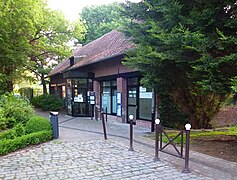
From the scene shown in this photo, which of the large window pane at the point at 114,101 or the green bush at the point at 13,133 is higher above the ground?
the large window pane at the point at 114,101

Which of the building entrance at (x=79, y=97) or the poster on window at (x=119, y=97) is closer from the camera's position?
the poster on window at (x=119, y=97)

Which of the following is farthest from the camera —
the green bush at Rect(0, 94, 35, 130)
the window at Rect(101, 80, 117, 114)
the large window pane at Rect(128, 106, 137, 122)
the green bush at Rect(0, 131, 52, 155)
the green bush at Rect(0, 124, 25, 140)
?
the window at Rect(101, 80, 117, 114)

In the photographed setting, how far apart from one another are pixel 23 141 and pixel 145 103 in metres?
6.12

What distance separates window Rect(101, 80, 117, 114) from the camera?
1460 cm

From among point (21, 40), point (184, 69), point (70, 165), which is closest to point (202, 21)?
point (184, 69)

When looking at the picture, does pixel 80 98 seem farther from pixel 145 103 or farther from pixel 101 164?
pixel 101 164

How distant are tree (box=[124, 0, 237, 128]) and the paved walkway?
1974mm

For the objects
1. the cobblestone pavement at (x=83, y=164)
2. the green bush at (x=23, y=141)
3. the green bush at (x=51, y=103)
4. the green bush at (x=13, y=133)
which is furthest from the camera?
the green bush at (x=51, y=103)

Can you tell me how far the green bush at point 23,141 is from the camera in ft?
22.4

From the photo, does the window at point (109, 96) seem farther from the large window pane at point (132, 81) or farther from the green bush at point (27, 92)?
the green bush at point (27, 92)

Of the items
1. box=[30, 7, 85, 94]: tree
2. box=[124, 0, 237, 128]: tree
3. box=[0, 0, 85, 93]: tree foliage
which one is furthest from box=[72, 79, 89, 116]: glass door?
box=[124, 0, 237, 128]: tree

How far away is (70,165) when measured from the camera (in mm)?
5672

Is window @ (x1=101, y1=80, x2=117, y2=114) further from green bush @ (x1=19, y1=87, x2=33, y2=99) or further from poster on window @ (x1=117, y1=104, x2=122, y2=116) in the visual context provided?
green bush @ (x1=19, y1=87, x2=33, y2=99)

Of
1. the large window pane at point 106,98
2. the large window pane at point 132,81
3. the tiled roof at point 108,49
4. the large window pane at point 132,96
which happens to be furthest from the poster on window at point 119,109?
the tiled roof at point 108,49
